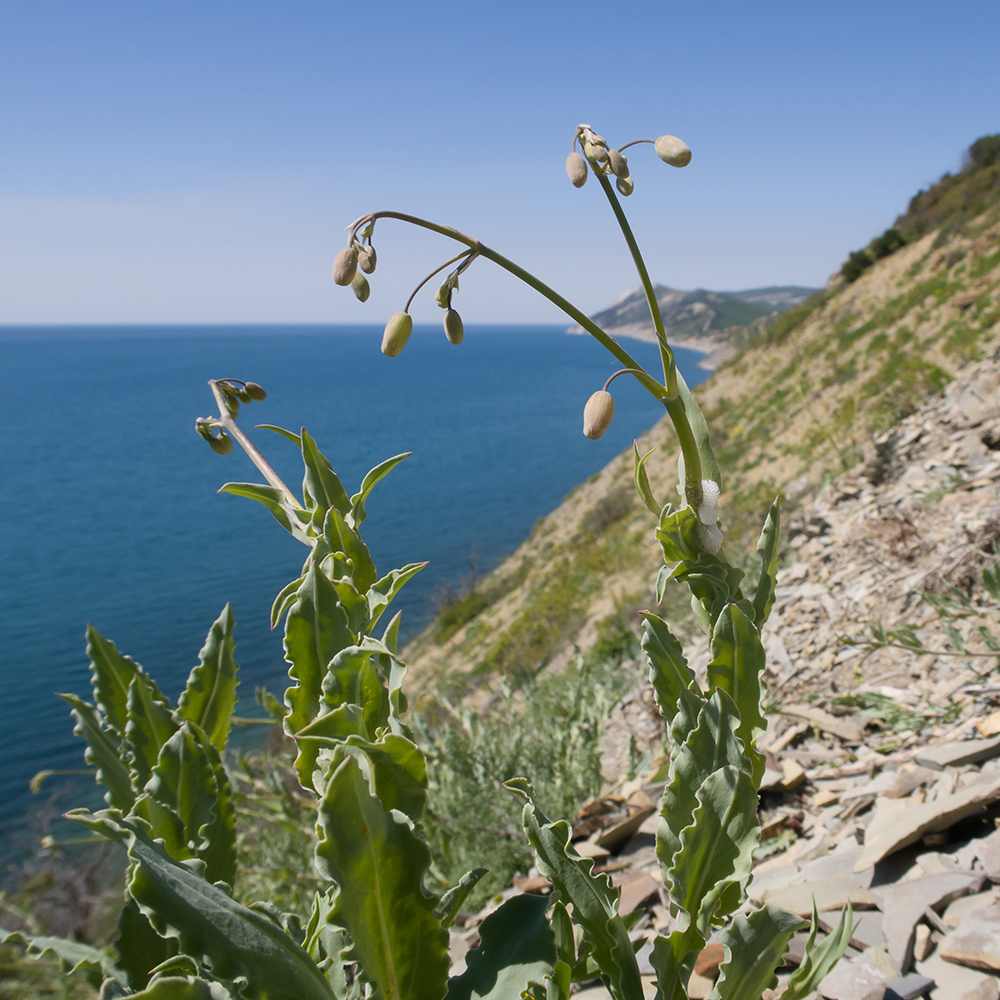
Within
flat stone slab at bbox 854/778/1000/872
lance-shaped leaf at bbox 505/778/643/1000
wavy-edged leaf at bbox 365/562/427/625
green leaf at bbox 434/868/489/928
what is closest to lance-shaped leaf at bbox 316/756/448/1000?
green leaf at bbox 434/868/489/928

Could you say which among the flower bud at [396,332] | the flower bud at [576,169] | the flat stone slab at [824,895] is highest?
the flower bud at [576,169]

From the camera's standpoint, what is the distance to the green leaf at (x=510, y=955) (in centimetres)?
125

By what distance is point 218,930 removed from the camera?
1068 millimetres

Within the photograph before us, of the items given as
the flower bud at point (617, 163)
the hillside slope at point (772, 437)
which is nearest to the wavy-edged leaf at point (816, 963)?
the flower bud at point (617, 163)

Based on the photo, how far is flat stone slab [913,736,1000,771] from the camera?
8.91 feet

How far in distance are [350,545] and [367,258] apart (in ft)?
2.02

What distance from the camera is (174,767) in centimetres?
159

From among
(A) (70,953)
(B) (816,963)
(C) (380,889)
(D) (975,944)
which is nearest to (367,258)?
(C) (380,889)

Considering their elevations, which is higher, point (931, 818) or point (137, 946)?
point (137, 946)

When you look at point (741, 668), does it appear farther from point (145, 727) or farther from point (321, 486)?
point (145, 727)

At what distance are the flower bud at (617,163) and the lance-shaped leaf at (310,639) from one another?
0.97 metres

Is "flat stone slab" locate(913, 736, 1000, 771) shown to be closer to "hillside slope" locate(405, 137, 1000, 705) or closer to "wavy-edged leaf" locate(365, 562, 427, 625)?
"wavy-edged leaf" locate(365, 562, 427, 625)

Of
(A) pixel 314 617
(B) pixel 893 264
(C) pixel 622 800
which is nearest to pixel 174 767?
(A) pixel 314 617

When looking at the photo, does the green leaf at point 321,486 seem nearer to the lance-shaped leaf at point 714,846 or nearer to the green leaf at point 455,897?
the green leaf at point 455,897
